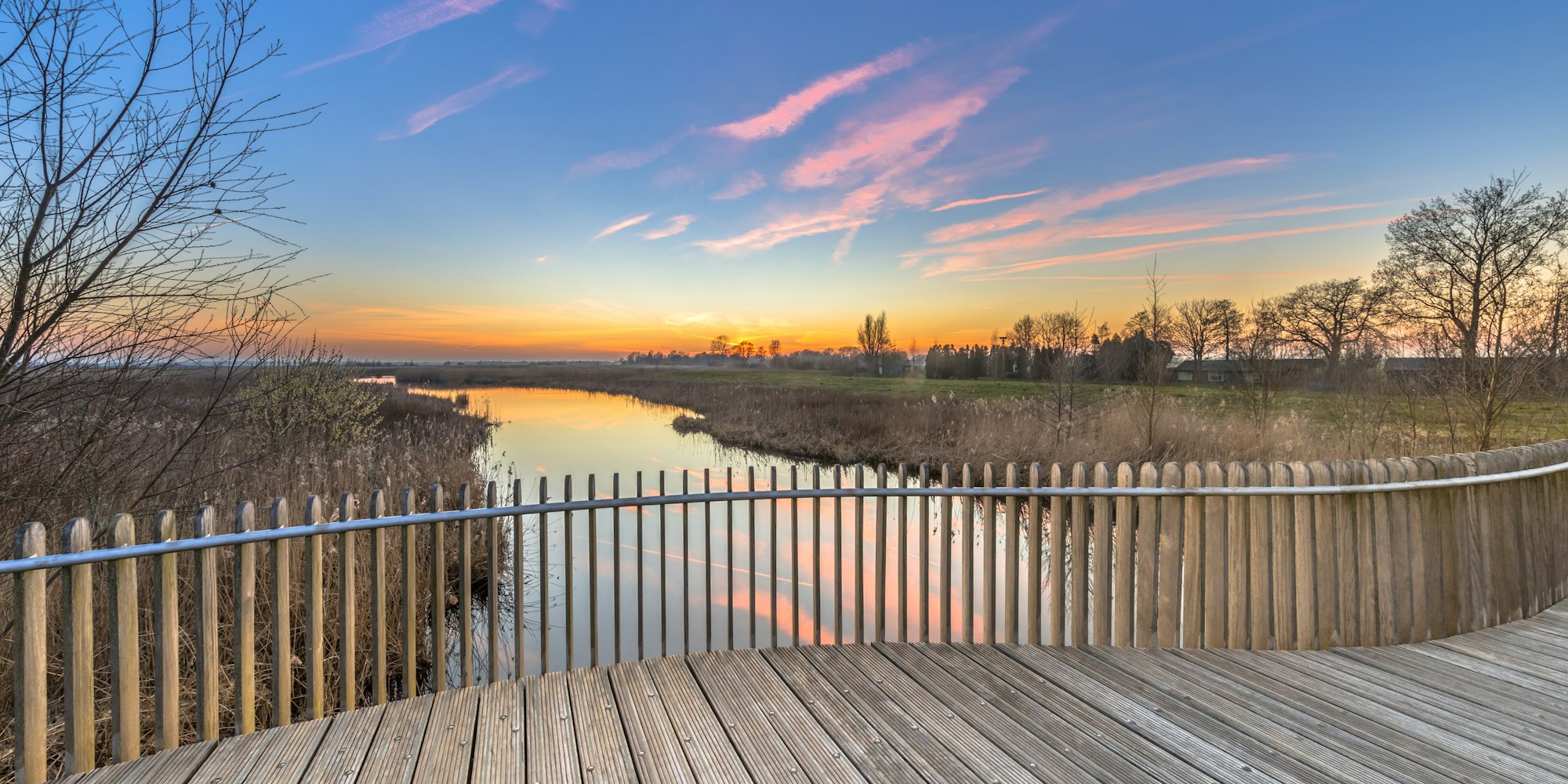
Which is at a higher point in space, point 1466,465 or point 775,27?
point 775,27

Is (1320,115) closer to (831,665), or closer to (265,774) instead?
(831,665)

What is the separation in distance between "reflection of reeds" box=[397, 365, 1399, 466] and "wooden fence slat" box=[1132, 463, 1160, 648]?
4.34 metres

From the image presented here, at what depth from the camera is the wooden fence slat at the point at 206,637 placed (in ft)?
7.59

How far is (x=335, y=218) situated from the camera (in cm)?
772

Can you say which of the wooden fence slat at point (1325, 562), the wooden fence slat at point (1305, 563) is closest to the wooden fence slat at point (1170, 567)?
the wooden fence slat at point (1305, 563)

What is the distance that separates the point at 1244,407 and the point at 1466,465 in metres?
14.9

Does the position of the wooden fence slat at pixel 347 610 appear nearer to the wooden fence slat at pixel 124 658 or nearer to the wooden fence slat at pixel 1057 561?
the wooden fence slat at pixel 124 658

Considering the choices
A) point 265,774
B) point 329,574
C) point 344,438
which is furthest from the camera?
point 344,438

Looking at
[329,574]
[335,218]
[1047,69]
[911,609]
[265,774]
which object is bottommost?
[911,609]

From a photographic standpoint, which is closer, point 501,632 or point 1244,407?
point 501,632

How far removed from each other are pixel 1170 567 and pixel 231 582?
7999 mm

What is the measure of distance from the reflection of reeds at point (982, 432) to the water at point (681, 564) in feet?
4.68

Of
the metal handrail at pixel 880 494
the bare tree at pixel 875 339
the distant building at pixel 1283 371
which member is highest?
the bare tree at pixel 875 339

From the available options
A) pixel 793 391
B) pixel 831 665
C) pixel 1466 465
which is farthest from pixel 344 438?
pixel 793 391
